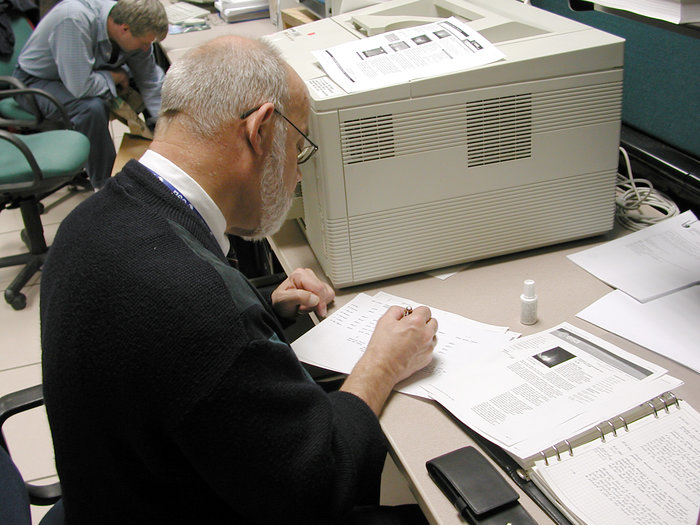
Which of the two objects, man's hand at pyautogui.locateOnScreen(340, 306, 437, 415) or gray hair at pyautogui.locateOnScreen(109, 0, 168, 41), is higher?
gray hair at pyautogui.locateOnScreen(109, 0, 168, 41)

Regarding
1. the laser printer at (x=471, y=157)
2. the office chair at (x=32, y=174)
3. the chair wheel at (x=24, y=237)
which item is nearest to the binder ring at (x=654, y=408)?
the laser printer at (x=471, y=157)

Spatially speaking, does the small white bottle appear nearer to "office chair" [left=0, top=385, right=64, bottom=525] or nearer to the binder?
the binder

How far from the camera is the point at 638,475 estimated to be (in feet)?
2.56

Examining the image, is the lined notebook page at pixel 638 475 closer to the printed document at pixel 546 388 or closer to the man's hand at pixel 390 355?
the printed document at pixel 546 388

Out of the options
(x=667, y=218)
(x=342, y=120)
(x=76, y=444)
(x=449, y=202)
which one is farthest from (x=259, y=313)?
(x=667, y=218)

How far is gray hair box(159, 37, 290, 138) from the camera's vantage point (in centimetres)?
91

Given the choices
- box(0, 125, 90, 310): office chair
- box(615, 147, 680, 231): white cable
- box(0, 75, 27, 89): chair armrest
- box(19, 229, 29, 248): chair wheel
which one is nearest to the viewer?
box(615, 147, 680, 231): white cable

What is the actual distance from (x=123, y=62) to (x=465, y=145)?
250 cm

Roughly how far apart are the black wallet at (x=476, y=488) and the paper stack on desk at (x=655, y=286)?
1.28ft

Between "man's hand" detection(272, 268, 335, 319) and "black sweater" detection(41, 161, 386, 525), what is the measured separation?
0.39 meters

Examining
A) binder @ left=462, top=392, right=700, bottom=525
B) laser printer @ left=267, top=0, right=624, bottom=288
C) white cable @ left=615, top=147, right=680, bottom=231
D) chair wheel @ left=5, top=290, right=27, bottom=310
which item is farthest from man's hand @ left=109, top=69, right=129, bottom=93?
binder @ left=462, top=392, right=700, bottom=525

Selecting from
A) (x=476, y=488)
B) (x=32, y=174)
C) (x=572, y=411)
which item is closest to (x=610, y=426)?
(x=572, y=411)

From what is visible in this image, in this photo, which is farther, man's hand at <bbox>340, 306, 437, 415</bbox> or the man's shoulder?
the man's shoulder

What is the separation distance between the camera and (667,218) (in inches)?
54.7
